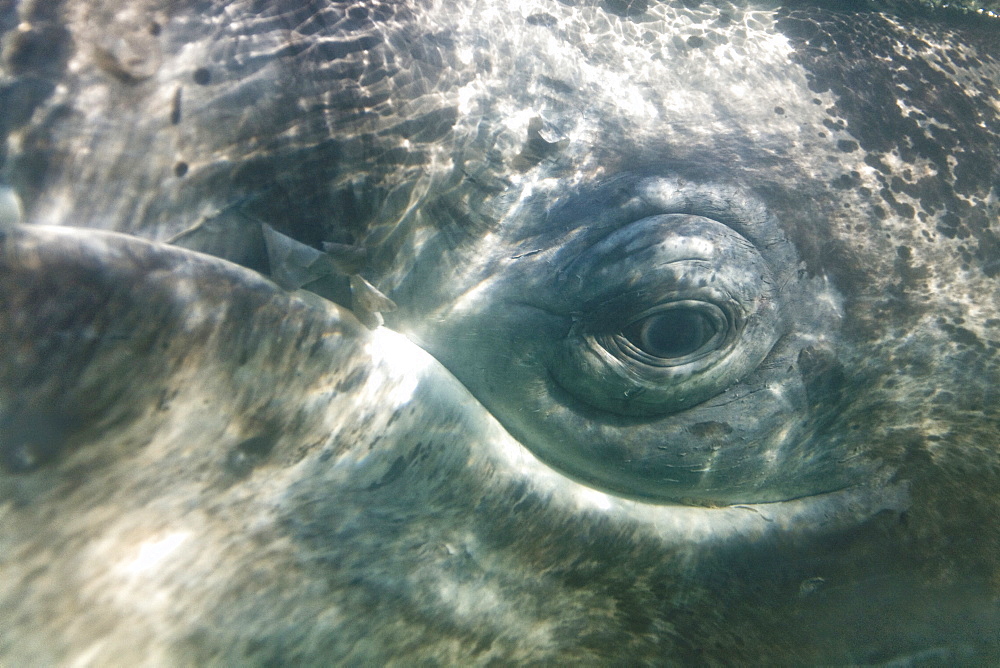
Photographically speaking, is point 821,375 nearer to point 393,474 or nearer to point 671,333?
point 671,333

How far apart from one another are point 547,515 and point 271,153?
173cm

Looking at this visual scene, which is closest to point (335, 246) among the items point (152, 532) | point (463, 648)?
point (152, 532)

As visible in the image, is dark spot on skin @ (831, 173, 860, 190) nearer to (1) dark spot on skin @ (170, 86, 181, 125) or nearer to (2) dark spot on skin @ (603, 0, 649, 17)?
(2) dark spot on skin @ (603, 0, 649, 17)

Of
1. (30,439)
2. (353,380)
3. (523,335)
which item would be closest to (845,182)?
(523,335)

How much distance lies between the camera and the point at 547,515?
2.52 meters

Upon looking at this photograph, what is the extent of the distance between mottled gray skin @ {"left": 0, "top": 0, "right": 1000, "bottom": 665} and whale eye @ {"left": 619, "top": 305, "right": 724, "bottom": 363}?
3 centimetres

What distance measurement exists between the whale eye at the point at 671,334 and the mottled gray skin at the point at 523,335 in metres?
0.03

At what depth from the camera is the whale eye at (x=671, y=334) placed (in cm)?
246

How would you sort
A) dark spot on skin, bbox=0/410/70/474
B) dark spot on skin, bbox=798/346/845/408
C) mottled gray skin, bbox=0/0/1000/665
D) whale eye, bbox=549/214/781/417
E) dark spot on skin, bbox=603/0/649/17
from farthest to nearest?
dark spot on skin, bbox=603/0/649/17
dark spot on skin, bbox=798/346/845/408
whale eye, bbox=549/214/781/417
mottled gray skin, bbox=0/0/1000/665
dark spot on skin, bbox=0/410/70/474

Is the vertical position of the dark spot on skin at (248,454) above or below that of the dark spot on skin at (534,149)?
below

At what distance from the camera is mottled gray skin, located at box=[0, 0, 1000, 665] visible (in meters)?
1.80

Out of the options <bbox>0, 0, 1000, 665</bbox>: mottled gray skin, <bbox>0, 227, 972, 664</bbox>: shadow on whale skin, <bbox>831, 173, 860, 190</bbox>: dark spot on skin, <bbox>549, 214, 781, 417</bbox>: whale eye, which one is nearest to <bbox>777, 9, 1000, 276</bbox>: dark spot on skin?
<bbox>0, 0, 1000, 665</bbox>: mottled gray skin

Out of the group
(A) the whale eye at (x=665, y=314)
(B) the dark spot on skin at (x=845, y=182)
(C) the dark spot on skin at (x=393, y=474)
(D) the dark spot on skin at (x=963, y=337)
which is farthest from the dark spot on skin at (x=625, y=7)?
(C) the dark spot on skin at (x=393, y=474)

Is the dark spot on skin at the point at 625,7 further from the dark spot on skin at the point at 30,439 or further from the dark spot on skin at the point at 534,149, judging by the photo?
the dark spot on skin at the point at 30,439
